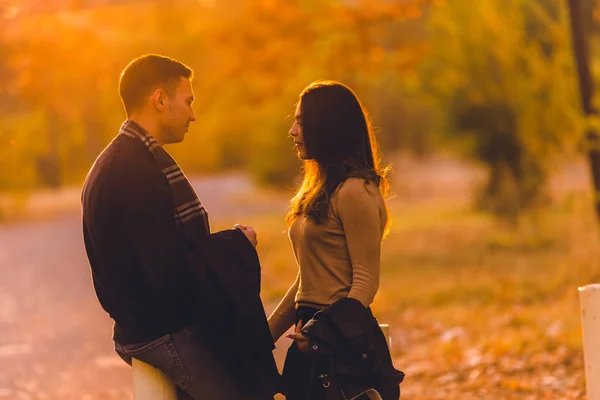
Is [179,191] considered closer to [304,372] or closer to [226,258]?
[226,258]

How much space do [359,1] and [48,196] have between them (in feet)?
78.6

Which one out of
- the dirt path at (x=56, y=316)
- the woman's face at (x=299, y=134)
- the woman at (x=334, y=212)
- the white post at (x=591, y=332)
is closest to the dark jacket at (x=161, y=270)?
the woman at (x=334, y=212)

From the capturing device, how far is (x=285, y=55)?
1505 centimetres

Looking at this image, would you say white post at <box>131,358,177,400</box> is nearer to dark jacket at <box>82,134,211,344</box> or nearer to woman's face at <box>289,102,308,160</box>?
dark jacket at <box>82,134,211,344</box>

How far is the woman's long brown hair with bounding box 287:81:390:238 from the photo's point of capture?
428 centimetres

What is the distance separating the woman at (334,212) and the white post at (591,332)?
1.38 meters

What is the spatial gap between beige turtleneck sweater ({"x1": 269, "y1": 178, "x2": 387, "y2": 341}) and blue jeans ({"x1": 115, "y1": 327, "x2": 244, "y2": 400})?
51cm

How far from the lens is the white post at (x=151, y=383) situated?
4145 millimetres

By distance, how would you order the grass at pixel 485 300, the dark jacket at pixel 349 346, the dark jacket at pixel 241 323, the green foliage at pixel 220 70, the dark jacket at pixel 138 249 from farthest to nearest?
the green foliage at pixel 220 70, the grass at pixel 485 300, the dark jacket at pixel 349 346, the dark jacket at pixel 241 323, the dark jacket at pixel 138 249

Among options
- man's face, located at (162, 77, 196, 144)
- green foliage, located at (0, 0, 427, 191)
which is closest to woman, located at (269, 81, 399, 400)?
man's face, located at (162, 77, 196, 144)

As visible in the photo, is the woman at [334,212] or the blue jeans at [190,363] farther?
the woman at [334,212]

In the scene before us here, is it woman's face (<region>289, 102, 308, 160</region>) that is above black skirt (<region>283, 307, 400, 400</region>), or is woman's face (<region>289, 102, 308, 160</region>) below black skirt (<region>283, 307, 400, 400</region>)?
above

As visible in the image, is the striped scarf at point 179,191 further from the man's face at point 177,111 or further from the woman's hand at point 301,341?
the woman's hand at point 301,341

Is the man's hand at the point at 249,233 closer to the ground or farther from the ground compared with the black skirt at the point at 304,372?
farther from the ground
